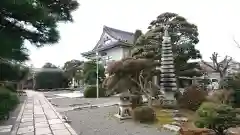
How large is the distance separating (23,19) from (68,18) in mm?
885

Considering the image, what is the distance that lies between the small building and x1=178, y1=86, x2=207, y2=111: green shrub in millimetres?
10716

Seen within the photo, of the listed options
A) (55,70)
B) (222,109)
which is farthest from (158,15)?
(55,70)

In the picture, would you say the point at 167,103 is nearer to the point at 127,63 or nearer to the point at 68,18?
the point at 127,63

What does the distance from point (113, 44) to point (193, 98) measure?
42.9 feet

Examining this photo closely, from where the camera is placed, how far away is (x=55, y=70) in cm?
3681

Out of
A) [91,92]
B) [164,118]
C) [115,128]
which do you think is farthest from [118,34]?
[115,128]

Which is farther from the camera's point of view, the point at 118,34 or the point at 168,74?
the point at 118,34

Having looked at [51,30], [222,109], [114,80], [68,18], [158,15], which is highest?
[158,15]

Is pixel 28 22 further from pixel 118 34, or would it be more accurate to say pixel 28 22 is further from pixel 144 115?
pixel 118 34

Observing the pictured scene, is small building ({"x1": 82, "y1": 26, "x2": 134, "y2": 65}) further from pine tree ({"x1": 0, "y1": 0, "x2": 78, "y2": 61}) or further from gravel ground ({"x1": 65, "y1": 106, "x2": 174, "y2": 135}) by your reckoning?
pine tree ({"x1": 0, "y1": 0, "x2": 78, "y2": 61})

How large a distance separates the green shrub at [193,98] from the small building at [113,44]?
10.7m

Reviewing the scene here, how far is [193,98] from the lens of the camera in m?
9.11

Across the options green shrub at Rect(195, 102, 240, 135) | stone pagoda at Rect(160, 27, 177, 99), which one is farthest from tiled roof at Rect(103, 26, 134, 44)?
green shrub at Rect(195, 102, 240, 135)

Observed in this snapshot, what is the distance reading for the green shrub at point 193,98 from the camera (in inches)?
353
